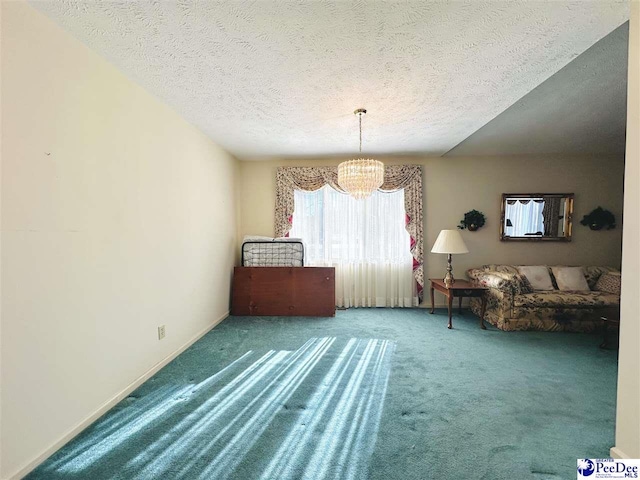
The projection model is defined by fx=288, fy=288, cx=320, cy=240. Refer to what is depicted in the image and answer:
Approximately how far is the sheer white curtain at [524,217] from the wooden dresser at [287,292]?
2892 mm

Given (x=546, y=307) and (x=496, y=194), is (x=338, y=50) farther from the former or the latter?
(x=496, y=194)

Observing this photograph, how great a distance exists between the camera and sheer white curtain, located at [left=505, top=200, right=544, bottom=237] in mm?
4402

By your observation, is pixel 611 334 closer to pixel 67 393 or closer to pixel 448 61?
pixel 448 61

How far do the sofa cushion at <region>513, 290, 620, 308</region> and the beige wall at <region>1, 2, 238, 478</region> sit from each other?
12.8 ft

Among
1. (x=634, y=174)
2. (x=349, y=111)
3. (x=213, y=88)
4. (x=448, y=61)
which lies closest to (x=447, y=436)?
(x=634, y=174)

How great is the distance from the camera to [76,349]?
1.68 meters

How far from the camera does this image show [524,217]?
4.42 metres

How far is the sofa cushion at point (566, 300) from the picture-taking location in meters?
3.33

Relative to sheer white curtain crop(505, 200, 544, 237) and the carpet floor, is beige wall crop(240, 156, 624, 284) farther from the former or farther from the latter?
the carpet floor

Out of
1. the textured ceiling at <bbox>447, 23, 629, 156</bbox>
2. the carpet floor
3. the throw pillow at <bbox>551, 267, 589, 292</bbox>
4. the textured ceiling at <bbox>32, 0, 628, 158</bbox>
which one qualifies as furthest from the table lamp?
the textured ceiling at <bbox>32, 0, 628, 158</bbox>

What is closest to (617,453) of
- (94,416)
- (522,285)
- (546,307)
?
(546,307)

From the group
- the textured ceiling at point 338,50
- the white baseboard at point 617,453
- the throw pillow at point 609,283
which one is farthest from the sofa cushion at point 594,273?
the white baseboard at point 617,453

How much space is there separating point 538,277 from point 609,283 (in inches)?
32.0

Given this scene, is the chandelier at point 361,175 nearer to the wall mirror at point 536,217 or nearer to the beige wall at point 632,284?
the beige wall at point 632,284
